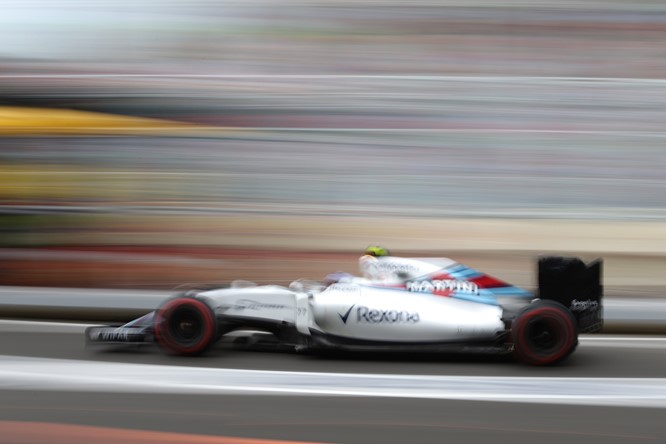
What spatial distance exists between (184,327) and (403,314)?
1.48 meters

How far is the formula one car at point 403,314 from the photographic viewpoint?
18.8 ft

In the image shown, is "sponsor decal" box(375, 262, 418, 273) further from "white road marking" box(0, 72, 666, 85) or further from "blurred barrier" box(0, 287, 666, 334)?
"white road marking" box(0, 72, 666, 85)

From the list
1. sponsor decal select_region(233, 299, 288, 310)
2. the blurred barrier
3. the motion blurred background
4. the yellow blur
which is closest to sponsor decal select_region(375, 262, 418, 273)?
sponsor decal select_region(233, 299, 288, 310)

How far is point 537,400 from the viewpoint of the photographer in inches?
192

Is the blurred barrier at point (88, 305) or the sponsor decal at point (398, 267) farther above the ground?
the sponsor decal at point (398, 267)

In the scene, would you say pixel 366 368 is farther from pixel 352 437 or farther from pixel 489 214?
pixel 489 214

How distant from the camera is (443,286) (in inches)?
233

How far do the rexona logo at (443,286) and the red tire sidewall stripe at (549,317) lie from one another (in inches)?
16.8

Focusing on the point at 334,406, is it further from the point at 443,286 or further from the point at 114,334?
the point at 114,334

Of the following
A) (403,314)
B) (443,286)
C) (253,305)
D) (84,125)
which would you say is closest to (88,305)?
(84,125)

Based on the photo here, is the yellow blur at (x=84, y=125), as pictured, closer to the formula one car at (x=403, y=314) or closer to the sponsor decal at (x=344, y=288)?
the formula one car at (x=403, y=314)

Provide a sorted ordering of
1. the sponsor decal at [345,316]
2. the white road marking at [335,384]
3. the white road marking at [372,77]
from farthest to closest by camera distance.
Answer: the white road marking at [372,77], the sponsor decal at [345,316], the white road marking at [335,384]

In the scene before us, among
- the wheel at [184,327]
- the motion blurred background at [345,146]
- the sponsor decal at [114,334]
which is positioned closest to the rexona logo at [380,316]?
the wheel at [184,327]

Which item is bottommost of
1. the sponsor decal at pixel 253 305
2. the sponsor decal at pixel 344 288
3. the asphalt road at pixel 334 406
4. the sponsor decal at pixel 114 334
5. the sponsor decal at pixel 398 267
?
the asphalt road at pixel 334 406
